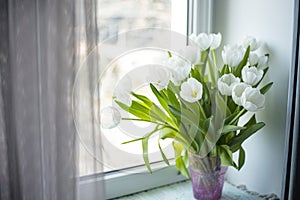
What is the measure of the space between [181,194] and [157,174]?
109 mm

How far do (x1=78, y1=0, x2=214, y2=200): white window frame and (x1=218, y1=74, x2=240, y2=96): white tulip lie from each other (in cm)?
28

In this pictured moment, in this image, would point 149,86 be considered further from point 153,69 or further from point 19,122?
point 19,122

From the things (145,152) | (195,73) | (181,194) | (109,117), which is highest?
(195,73)

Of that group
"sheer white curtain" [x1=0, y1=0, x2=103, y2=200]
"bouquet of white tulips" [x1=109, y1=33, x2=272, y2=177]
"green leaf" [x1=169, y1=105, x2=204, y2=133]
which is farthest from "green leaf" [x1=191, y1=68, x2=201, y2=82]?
"sheer white curtain" [x1=0, y1=0, x2=103, y2=200]

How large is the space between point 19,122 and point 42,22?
234mm

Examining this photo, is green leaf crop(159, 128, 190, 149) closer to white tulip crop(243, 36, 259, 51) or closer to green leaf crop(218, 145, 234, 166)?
green leaf crop(218, 145, 234, 166)

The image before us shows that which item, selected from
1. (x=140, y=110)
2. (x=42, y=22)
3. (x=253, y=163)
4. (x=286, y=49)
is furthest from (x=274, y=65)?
(x=42, y=22)

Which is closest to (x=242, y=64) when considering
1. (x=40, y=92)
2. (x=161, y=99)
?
(x=161, y=99)

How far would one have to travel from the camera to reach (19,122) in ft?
2.90

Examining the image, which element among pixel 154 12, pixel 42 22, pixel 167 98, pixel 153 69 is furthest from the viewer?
pixel 154 12

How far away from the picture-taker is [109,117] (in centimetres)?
99

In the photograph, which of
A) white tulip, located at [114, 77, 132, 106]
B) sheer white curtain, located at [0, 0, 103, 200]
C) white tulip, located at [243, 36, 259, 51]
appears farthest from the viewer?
white tulip, located at [243, 36, 259, 51]

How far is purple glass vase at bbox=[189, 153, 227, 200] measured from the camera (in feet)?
3.78

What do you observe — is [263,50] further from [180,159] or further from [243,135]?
[180,159]
